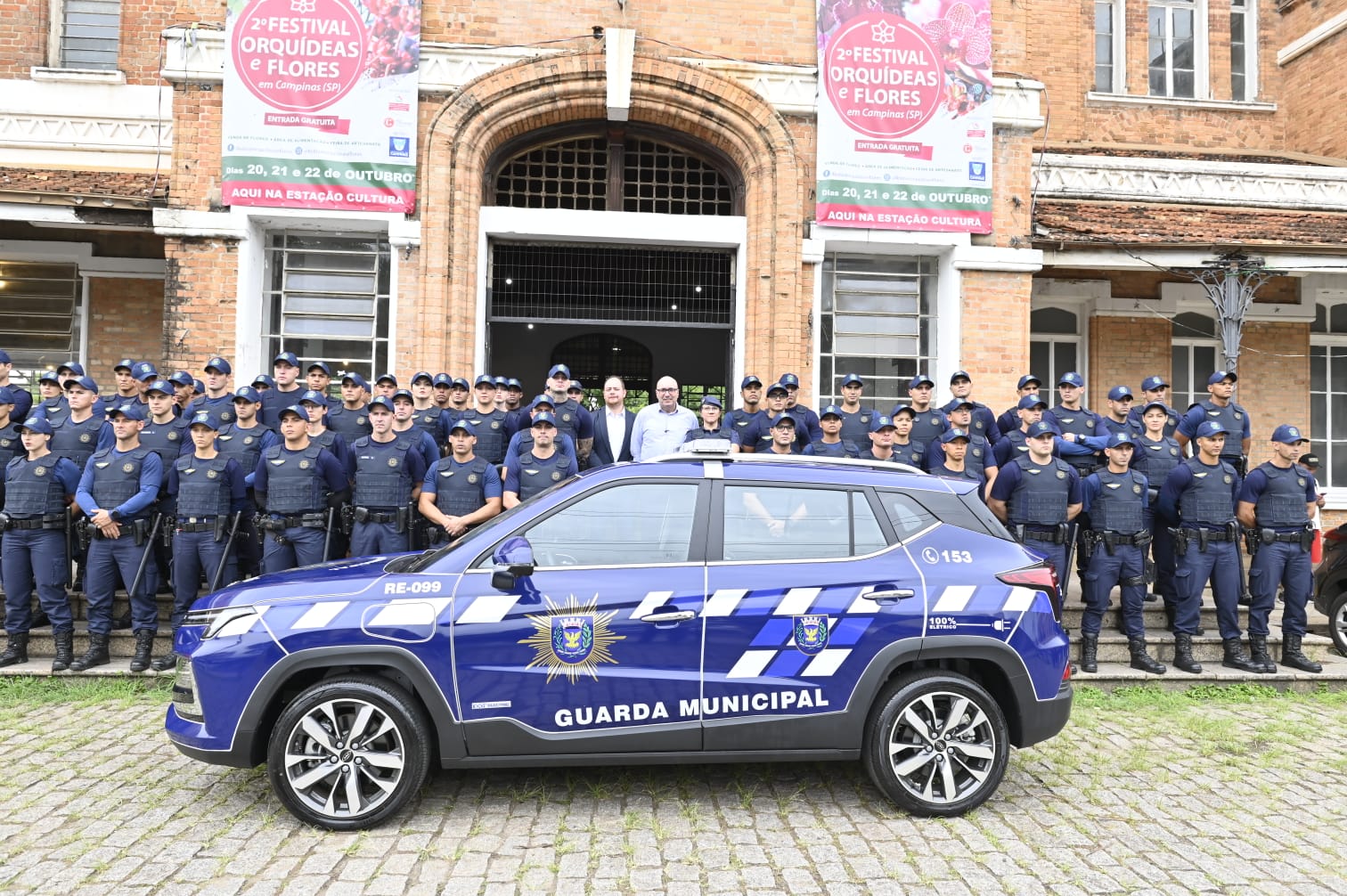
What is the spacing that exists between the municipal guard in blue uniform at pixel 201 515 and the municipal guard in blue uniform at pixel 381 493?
3.00 ft

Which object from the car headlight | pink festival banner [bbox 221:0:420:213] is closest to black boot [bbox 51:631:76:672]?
the car headlight

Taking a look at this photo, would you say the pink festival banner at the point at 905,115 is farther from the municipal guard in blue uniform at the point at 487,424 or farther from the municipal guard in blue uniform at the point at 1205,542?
the municipal guard in blue uniform at the point at 487,424

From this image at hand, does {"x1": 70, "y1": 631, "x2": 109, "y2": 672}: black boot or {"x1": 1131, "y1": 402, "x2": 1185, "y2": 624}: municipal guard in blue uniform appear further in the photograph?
{"x1": 1131, "y1": 402, "x2": 1185, "y2": 624}: municipal guard in blue uniform

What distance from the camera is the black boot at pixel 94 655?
613 centimetres

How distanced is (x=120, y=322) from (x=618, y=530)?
10.8m

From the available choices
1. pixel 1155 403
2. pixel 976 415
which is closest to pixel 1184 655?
pixel 1155 403

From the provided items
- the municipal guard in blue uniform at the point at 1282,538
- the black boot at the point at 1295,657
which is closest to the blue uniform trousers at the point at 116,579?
the municipal guard in blue uniform at the point at 1282,538

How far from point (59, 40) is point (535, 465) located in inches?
449

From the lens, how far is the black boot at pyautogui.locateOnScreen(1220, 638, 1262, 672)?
21.8ft

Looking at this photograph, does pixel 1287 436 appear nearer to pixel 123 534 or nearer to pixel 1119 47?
pixel 123 534

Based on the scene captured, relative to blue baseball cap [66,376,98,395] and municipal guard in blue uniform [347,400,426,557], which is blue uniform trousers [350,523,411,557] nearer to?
municipal guard in blue uniform [347,400,426,557]

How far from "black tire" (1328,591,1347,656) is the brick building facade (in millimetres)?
3828

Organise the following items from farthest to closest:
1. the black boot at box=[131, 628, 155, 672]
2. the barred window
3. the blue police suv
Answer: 1. the barred window
2. the black boot at box=[131, 628, 155, 672]
3. the blue police suv

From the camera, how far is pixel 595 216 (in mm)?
9742
